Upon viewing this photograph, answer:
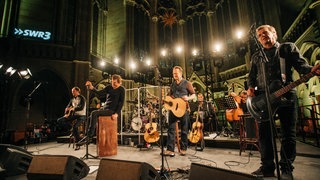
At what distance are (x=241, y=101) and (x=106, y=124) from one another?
403 centimetres

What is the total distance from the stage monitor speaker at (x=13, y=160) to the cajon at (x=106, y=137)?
1.39 meters

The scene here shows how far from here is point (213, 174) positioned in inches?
54.3

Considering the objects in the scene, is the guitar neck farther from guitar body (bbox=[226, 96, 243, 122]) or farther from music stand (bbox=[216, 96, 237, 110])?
guitar body (bbox=[226, 96, 243, 122])

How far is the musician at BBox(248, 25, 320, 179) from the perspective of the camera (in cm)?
221

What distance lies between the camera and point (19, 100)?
10.4m

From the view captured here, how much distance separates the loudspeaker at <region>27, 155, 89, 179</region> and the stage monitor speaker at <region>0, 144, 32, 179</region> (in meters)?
0.75

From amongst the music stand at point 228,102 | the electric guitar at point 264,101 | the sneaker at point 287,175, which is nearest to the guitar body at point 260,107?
the electric guitar at point 264,101

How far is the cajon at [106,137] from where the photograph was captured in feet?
13.3

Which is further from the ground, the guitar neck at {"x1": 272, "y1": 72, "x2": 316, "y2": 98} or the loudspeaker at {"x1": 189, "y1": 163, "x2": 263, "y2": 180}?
the guitar neck at {"x1": 272, "y1": 72, "x2": 316, "y2": 98}

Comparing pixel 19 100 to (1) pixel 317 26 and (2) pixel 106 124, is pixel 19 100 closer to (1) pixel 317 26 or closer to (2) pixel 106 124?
(2) pixel 106 124

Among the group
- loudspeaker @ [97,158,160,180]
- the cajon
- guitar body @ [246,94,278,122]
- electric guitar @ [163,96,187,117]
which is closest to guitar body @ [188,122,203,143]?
electric guitar @ [163,96,187,117]

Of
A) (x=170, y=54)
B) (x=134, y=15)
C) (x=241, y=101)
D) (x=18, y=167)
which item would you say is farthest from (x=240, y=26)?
(x=18, y=167)

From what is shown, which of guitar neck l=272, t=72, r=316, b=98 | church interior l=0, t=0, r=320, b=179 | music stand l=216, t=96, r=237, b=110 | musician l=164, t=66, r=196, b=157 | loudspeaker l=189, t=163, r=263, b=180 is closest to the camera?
loudspeaker l=189, t=163, r=263, b=180

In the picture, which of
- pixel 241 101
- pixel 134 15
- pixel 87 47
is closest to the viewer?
pixel 241 101
